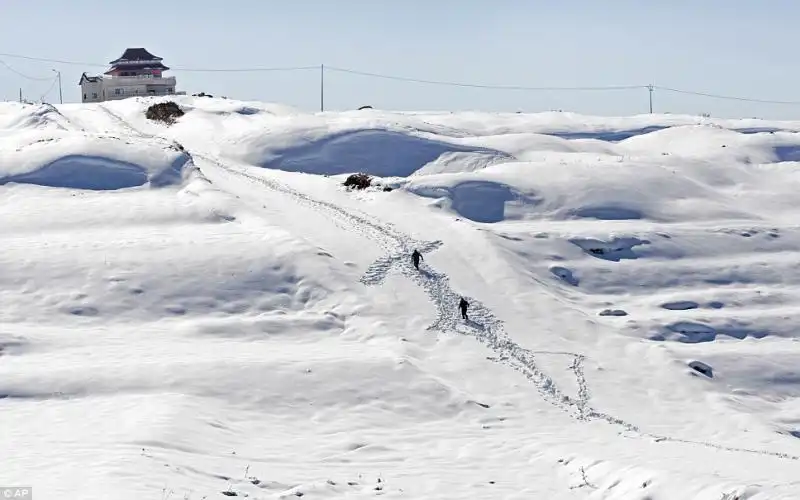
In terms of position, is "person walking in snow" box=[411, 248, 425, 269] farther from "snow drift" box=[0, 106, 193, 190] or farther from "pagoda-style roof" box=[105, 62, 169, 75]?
"pagoda-style roof" box=[105, 62, 169, 75]

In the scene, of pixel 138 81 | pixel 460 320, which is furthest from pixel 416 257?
pixel 138 81

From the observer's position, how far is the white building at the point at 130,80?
4296 inches

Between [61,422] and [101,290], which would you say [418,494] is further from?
[101,290]

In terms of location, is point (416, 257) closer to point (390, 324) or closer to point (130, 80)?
point (390, 324)

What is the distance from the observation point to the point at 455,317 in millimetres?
31984

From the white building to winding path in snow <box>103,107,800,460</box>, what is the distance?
6797 centimetres

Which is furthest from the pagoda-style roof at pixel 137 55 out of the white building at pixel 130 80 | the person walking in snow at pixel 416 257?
the person walking in snow at pixel 416 257

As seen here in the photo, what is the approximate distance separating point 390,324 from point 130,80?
287 ft

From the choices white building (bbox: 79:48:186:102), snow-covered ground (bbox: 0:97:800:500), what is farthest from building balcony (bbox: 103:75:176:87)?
snow-covered ground (bbox: 0:97:800:500)

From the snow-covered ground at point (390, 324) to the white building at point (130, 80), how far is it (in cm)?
5235

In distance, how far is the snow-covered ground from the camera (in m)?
19.4

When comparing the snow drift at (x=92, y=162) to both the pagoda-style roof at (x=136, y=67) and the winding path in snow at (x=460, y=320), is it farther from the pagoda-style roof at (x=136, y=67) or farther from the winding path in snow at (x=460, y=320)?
the pagoda-style roof at (x=136, y=67)

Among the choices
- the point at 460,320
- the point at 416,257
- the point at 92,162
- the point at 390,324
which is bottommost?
the point at 460,320

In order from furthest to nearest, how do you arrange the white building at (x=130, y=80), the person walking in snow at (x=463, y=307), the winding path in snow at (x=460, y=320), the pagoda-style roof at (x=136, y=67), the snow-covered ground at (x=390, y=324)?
the pagoda-style roof at (x=136, y=67) → the white building at (x=130, y=80) → the person walking in snow at (x=463, y=307) → the winding path in snow at (x=460, y=320) → the snow-covered ground at (x=390, y=324)
